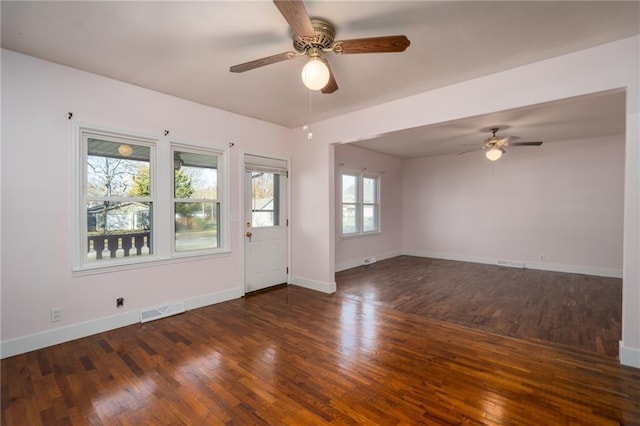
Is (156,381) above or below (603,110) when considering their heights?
below

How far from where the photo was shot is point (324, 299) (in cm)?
428

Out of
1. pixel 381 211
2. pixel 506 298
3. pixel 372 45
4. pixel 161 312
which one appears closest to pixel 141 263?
pixel 161 312

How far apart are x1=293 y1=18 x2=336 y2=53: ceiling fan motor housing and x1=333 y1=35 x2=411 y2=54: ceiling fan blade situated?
15 cm

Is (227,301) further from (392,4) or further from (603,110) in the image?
(603,110)

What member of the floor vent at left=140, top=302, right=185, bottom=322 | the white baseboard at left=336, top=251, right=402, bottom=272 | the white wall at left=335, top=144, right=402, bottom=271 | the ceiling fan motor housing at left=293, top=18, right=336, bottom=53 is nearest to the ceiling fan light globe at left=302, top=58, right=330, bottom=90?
the ceiling fan motor housing at left=293, top=18, right=336, bottom=53

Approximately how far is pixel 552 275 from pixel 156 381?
679 centimetres

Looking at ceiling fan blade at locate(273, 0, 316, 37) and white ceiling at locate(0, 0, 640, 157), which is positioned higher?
white ceiling at locate(0, 0, 640, 157)

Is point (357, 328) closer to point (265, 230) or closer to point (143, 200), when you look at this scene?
point (265, 230)

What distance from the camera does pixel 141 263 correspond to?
3.43m

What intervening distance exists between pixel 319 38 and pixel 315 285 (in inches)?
142

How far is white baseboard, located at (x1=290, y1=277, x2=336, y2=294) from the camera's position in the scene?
181 inches

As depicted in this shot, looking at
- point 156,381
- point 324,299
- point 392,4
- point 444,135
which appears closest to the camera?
point 392,4

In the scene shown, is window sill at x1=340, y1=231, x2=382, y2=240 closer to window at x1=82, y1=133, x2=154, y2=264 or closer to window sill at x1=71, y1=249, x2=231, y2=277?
window sill at x1=71, y1=249, x2=231, y2=277

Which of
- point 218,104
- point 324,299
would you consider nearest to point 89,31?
point 218,104
